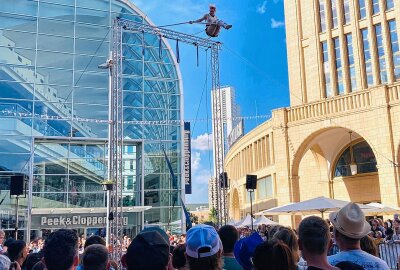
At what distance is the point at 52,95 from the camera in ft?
84.7

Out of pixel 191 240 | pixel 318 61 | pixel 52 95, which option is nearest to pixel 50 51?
pixel 52 95

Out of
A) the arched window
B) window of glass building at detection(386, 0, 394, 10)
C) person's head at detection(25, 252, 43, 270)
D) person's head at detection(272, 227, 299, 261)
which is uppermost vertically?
window of glass building at detection(386, 0, 394, 10)

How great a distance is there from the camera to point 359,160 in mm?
20938

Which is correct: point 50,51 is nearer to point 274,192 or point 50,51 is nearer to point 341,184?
point 274,192

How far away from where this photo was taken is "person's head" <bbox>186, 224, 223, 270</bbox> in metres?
2.30

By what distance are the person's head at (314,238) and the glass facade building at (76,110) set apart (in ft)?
72.2

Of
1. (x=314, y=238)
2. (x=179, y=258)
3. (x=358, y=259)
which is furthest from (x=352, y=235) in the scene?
(x=179, y=258)

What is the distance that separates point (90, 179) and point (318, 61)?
15.5 meters

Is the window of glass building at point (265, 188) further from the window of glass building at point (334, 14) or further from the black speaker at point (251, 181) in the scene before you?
the black speaker at point (251, 181)

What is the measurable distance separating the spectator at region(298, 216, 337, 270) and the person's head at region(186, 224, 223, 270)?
1.94ft

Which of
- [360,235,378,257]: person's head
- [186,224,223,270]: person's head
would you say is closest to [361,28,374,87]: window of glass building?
[360,235,378,257]: person's head

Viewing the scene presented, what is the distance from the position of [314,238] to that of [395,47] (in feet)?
71.9

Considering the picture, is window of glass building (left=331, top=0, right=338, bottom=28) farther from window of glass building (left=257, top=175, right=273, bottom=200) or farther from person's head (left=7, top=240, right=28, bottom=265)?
person's head (left=7, top=240, right=28, bottom=265)

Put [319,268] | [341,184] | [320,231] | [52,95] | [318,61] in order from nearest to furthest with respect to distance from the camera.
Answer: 1. [319,268]
2. [320,231]
3. [341,184]
4. [318,61]
5. [52,95]
